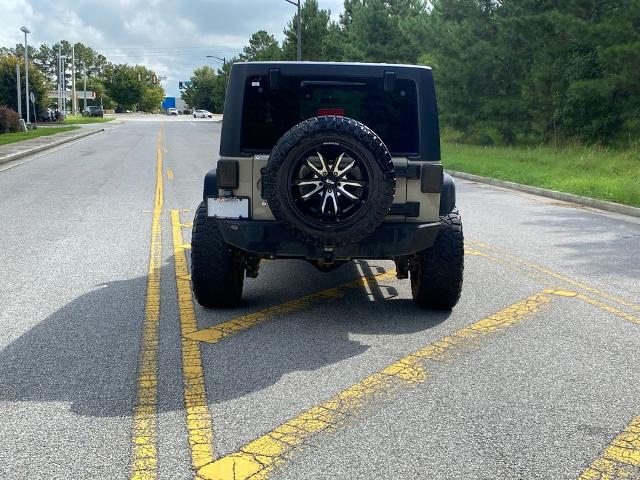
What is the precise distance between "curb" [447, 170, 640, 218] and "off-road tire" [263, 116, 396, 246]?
926 cm

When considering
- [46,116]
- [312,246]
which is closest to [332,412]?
[312,246]

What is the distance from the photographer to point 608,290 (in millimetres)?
6824

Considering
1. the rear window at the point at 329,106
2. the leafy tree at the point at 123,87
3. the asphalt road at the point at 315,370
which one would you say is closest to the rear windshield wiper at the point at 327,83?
the rear window at the point at 329,106

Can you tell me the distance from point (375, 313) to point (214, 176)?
1767 mm

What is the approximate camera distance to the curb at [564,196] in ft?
42.8

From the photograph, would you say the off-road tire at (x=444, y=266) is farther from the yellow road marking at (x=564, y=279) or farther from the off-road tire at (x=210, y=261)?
the yellow road marking at (x=564, y=279)

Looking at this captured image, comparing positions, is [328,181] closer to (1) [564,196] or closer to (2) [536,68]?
(1) [564,196]

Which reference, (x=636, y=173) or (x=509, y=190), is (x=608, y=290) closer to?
(x=509, y=190)

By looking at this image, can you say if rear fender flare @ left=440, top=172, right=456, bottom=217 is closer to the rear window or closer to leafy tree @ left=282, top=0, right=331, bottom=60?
the rear window

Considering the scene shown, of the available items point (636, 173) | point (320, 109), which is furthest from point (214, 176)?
point (636, 173)

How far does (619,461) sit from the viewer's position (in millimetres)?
3328

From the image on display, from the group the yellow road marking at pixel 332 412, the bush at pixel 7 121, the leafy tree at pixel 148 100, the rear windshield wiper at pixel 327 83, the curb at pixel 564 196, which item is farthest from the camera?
the leafy tree at pixel 148 100

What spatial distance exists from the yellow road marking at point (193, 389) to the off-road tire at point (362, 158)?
1.12 m

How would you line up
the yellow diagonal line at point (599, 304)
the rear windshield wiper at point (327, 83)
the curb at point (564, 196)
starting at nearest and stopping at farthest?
the rear windshield wiper at point (327, 83) < the yellow diagonal line at point (599, 304) < the curb at point (564, 196)
